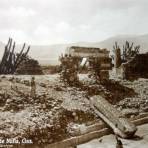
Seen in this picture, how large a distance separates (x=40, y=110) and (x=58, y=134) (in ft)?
5.35

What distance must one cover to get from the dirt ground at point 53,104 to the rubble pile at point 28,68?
4.23 metres

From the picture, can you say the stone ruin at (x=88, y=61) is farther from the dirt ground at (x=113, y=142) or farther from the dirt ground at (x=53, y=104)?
the dirt ground at (x=113, y=142)

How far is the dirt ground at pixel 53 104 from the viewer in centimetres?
807

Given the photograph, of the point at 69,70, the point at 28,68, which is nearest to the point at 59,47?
the point at 28,68

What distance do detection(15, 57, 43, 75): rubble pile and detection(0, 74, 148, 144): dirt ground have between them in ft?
13.9

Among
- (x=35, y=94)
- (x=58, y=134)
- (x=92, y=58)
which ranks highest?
(x=92, y=58)

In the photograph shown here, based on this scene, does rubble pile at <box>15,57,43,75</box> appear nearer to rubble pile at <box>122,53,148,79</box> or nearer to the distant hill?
rubble pile at <box>122,53,148,79</box>

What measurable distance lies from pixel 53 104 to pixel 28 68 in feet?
28.0

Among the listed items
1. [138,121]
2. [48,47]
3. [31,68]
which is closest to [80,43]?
[48,47]

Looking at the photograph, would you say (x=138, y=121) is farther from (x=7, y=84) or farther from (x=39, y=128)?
(x=7, y=84)

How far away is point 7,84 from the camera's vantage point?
11.6 metres

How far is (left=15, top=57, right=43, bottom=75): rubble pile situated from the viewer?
18022 millimetres

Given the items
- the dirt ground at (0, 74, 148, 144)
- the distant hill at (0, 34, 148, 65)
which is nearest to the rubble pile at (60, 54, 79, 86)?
the dirt ground at (0, 74, 148, 144)

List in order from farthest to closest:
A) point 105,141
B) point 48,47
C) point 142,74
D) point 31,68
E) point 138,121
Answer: point 48,47 → point 31,68 → point 142,74 → point 138,121 → point 105,141
